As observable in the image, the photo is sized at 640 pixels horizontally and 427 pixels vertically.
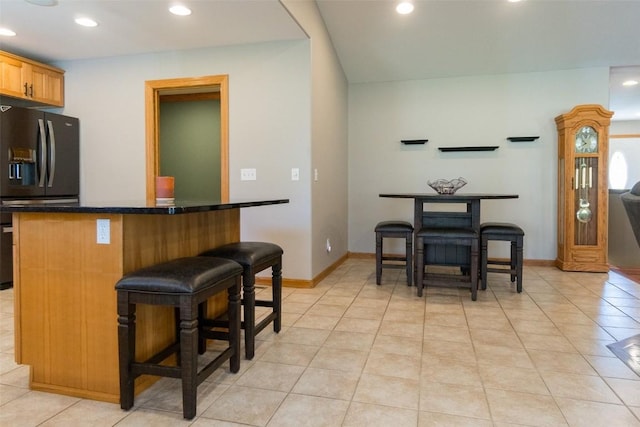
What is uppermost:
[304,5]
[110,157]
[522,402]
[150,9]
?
[304,5]

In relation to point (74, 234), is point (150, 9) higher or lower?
higher

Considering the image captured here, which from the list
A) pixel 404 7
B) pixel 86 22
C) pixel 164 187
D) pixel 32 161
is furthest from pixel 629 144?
pixel 32 161

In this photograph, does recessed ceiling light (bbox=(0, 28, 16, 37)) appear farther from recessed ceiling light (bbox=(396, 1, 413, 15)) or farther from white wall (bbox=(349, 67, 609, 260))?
white wall (bbox=(349, 67, 609, 260))

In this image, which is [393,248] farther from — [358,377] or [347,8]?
[358,377]

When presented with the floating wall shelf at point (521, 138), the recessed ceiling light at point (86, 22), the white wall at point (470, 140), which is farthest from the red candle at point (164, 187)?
the floating wall shelf at point (521, 138)

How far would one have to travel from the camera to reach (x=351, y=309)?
130 inches

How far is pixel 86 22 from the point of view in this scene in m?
3.47

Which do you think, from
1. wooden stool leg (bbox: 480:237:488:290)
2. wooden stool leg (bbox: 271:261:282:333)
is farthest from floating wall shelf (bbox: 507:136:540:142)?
wooden stool leg (bbox: 271:261:282:333)

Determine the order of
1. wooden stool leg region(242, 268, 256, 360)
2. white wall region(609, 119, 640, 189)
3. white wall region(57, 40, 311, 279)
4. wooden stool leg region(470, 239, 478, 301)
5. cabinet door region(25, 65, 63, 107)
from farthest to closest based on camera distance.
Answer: white wall region(609, 119, 640, 189), cabinet door region(25, 65, 63, 107), white wall region(57, 40, 311, 279), wooden stool leg region(470, 239, 478, 301), wooden stool leg region(242, 268, 256, 360)

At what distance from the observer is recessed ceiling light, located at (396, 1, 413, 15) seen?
3.99m

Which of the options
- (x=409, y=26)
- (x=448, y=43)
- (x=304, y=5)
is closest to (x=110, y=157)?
(x=304, y=5)

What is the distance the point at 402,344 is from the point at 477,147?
11.5ft

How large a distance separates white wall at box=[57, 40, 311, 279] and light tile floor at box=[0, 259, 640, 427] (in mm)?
1032

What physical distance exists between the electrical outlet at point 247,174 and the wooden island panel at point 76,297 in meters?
2.04
